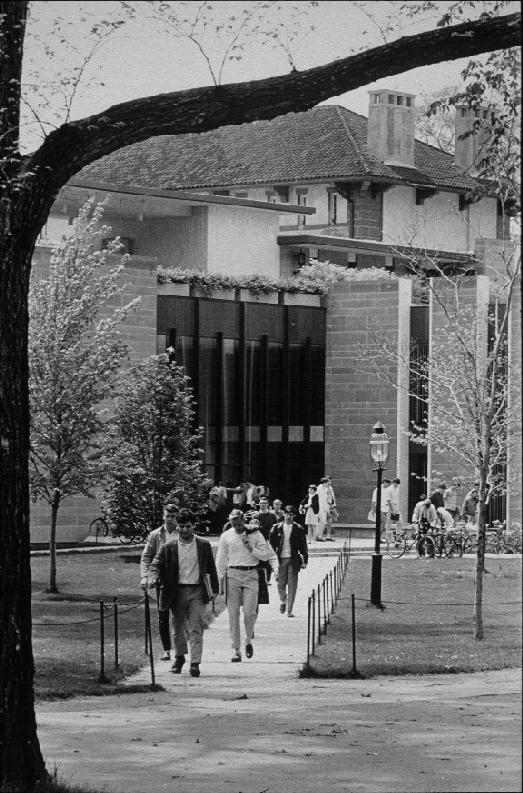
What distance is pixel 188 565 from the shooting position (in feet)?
57.7

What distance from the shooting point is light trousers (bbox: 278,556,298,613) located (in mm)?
23734

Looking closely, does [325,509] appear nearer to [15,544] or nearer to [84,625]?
[84,625]

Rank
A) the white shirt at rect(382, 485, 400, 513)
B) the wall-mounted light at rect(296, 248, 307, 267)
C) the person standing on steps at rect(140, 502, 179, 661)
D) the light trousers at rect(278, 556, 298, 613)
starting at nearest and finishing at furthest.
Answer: the person standing on steps at rect(140, 502, 179, 661) < the light trousers at rect(278, 556, 298, 613) < the white shirt at rect(382, 485, 400, 513) < the wall-mounted light at rect(296, 248, 307, 267)

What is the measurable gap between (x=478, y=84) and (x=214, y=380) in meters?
29.7

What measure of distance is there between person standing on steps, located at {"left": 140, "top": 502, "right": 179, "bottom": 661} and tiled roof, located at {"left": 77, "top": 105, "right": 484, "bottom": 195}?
146 feet

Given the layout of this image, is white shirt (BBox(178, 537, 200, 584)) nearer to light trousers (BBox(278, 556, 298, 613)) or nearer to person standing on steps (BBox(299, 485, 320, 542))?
light trousers (BBox(278, 556, 298, 613))

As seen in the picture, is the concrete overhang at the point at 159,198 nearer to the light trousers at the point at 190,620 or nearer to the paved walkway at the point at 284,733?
the light trousers at the point at 190,620

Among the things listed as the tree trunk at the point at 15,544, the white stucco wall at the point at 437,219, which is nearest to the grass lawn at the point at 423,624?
the tree trunk at the point at 15,544

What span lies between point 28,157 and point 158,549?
25.6 ft

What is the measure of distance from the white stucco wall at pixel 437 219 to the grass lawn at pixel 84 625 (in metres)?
30.3

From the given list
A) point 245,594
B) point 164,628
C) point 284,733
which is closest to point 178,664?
point 164,628

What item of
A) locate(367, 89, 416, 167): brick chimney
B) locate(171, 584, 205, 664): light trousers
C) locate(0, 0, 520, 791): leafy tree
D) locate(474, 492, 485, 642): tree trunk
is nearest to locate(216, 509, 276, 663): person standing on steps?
locate(171, 584, 205, 664): light trousers

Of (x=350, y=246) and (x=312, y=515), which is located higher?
(x=350, y=246)

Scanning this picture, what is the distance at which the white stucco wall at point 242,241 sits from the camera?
165 feet
